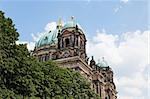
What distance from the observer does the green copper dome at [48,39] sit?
65981 millimetres

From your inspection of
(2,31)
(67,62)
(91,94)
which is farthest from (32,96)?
(67,62)

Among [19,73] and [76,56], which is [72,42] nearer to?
[76,56]

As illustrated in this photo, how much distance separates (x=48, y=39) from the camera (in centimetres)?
6706

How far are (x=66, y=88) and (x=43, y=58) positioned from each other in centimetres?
2531

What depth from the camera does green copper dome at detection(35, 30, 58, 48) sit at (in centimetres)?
6598

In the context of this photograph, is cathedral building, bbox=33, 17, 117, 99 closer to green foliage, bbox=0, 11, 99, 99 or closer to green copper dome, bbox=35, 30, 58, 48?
green copper dome, bbox=35, 30, 58, 48

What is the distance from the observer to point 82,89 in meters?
42.7

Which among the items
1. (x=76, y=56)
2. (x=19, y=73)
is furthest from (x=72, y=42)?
(x=19, y=73)

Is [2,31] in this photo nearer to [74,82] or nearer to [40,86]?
[40,86]

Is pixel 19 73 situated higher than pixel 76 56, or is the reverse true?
pixel 76 56

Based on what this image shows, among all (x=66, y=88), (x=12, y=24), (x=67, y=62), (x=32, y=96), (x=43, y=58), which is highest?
(x=43, y=58)

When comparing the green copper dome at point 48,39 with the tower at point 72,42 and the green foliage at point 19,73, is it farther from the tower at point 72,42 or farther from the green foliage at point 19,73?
the green foliage at point 19,73

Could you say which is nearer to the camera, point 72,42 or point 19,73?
point 19,73

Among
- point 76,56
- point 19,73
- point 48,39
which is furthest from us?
point 48,39
